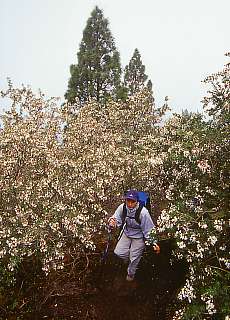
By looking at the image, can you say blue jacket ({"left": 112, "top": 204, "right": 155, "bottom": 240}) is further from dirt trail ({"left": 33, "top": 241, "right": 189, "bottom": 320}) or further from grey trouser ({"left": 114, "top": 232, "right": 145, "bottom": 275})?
dirt trail ({"left": 33, "top": 241, "right": 189, "bottom": 320})

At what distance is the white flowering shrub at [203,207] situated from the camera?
7254 mm

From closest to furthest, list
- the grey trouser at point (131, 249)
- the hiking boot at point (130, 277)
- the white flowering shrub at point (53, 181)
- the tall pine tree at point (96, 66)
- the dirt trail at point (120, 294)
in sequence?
1. the white flowering shrub at point (53, 181)
2. the dirt trail at point (120, 294)
3. the grey trouser at point (131, 249)
4. the hiking boot at point (130, 277)
5. the tall pine tree at point (96, 66)

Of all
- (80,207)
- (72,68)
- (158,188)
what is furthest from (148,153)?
(72,68)

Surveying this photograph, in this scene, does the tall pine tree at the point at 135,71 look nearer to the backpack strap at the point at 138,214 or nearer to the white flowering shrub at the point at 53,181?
the white flowering shrub at the point at 53,181

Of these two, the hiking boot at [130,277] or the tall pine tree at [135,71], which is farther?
the tall pine tree at [135,71]

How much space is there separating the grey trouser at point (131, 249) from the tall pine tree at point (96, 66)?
1959 centimetres

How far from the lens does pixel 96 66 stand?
29.4m

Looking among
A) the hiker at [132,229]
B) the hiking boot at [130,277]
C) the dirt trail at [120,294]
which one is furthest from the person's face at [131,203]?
the dirt trail at [120,294]

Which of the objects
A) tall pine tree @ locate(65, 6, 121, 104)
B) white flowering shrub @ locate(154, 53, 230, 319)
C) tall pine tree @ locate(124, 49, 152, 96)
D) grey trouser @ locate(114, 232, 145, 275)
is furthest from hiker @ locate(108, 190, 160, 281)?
tall pine tree @ locate(124, 49, 152, 96)

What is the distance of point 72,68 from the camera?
96.0ft

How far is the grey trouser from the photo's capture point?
32.0 ft

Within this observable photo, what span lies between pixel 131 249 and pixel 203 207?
2362mm

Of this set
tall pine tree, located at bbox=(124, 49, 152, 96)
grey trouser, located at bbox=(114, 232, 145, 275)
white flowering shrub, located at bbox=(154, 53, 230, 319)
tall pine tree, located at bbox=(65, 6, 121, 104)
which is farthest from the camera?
tall pine tree, located at bbox=(124, 49, 152, 96)

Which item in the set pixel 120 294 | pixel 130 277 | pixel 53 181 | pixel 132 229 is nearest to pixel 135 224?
pixel 132 229
